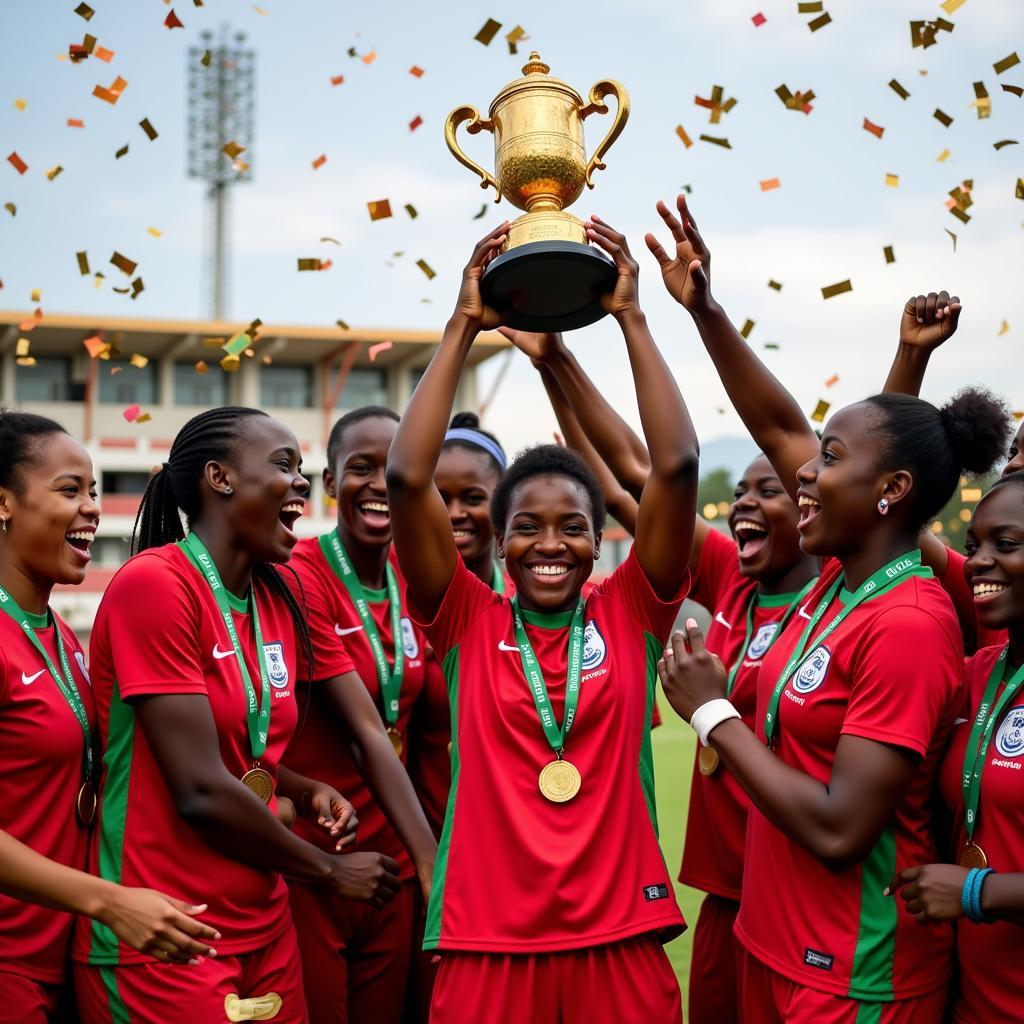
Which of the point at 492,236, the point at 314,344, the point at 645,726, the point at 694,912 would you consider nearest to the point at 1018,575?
the point at 645,726

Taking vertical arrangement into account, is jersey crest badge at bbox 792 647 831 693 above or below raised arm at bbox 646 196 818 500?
below

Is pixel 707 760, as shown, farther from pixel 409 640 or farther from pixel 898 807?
pixel 409 640

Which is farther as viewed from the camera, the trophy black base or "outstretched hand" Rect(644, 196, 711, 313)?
"outstretched hand" Rect(644, 196, 711, 313)

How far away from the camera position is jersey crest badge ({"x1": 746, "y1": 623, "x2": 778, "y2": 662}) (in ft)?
13.5

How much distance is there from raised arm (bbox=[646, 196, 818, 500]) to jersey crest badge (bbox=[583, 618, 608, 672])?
779mm

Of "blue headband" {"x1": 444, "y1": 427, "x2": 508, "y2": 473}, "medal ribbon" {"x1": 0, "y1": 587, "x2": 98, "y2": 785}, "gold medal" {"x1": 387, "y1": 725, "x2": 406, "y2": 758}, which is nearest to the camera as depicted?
"medal ribbon" {"x1": 0, "y1": 587, "x2": 98, "y2": 785}

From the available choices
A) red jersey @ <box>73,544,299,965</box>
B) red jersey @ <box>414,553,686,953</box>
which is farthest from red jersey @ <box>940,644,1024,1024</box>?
red jersey @ <box>73,544,299,965</box>

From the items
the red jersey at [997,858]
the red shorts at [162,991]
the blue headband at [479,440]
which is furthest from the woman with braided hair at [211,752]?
the red jersey at [997,858]

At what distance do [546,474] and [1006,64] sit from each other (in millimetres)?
2129

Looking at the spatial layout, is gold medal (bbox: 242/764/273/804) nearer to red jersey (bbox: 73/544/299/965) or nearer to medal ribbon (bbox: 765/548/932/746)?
Answer: red jersey (bbox: 73/544/299/965)

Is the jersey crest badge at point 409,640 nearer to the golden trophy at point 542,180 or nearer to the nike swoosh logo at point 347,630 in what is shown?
the nike swoosh logo at point 347,630

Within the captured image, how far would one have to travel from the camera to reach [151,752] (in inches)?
131

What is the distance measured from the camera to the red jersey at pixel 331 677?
13.8 feet

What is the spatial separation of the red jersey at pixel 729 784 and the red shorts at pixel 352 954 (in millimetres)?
1043
